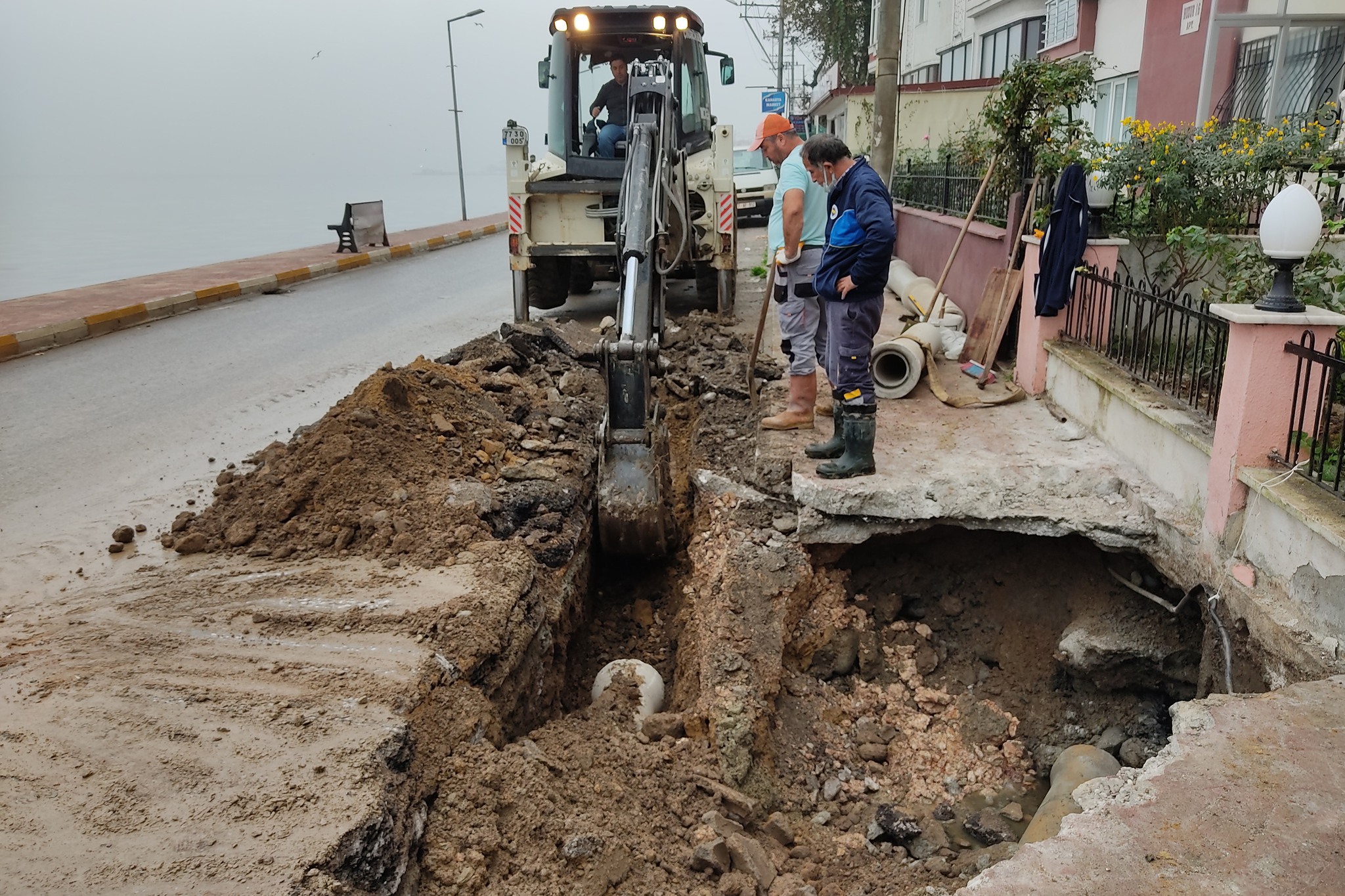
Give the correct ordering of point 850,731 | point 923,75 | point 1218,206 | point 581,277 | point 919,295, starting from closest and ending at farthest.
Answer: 1. point 850,731
2. point 1218,206
3. point 919,295
4. point 581,277
5. point 923,75

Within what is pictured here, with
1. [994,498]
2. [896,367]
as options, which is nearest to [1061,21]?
[896,367]

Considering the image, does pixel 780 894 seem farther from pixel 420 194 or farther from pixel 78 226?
pixel 420 194

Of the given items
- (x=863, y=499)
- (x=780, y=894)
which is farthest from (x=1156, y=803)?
(x=863, y=499)

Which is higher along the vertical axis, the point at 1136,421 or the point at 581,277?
the point at 581,277

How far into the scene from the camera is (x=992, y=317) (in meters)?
7.55

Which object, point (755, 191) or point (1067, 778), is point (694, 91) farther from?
point (755, 191)

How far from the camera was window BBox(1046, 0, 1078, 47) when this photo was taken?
16844 millimetres

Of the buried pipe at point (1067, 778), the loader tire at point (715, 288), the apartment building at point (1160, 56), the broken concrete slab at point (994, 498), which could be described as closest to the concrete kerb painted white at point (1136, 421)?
the broken concrete slab at point (994, 498)

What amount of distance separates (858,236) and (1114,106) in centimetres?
1195

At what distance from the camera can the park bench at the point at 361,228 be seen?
18.9 metres

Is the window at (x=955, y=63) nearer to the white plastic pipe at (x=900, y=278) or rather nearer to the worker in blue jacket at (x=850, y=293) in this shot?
the white plastic pipe at (x=900, y=278)

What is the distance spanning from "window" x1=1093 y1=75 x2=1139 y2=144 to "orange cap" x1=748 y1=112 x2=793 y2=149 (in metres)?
9.93

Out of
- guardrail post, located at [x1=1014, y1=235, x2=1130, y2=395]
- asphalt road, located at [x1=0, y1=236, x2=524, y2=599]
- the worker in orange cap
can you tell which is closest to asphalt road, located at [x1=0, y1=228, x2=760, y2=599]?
asphalt road, located at [x1=0, y1=236, x2=524, y2=599]

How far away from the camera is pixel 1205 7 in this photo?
37.6 ft
